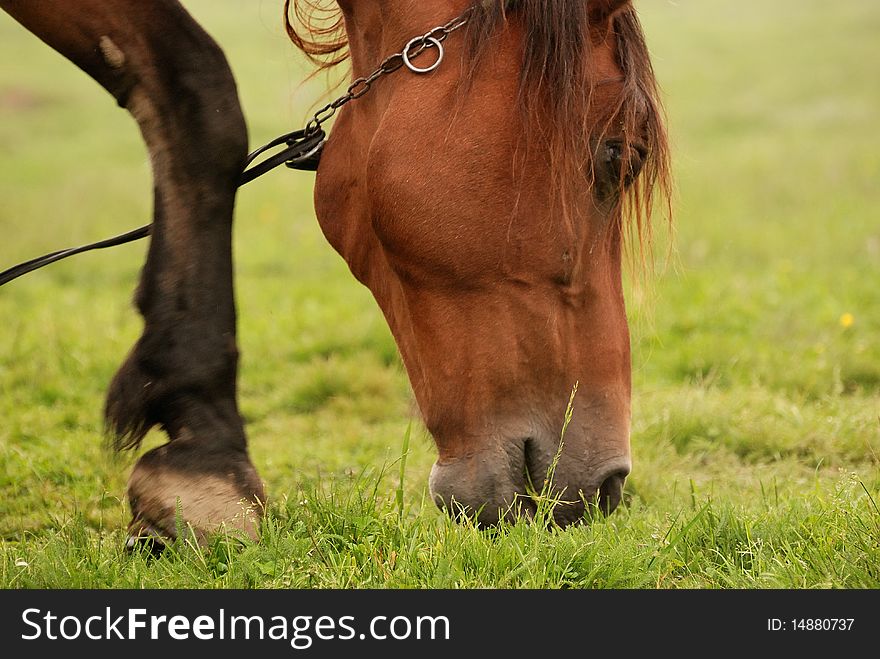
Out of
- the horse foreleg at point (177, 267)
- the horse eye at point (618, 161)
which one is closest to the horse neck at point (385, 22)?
the horse foreleg at point (177, 267)

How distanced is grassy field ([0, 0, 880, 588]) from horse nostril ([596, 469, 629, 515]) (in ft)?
0.24

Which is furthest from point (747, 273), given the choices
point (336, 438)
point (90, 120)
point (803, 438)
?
point (90, 120)

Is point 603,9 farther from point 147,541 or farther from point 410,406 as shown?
point 147,541

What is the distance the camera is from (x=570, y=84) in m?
2.64

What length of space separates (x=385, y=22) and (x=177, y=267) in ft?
2.98

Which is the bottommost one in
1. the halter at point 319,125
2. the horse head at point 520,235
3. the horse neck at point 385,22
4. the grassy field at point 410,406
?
the grassy field at point 410,406

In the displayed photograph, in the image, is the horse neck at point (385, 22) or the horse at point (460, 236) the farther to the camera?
the horse neck at point (385, 22)

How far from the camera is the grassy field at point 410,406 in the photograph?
8.70ft

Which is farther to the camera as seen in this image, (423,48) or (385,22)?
(385,22)

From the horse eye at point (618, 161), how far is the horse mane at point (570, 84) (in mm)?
22

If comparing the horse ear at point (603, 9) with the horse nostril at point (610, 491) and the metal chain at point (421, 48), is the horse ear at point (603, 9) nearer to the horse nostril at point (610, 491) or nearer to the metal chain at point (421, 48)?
the metal chain at point (421, 48)

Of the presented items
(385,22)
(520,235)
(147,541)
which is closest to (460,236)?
(520,235)

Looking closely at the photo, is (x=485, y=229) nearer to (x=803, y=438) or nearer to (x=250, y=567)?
(x=250, y=567)
